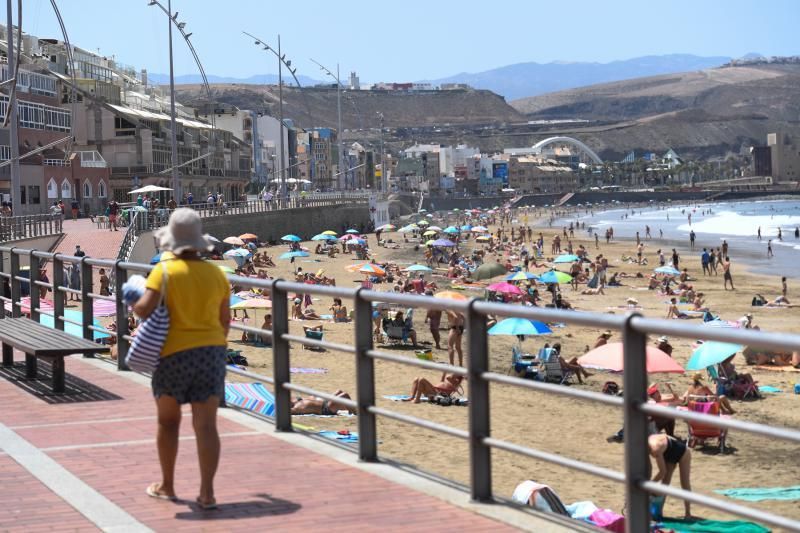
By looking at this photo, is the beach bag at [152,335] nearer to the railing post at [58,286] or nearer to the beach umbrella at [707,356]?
the railing post at [58,286]

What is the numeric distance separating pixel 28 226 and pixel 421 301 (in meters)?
35.2

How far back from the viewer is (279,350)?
301 inches

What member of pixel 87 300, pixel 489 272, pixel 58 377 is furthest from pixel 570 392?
pixel 489 272

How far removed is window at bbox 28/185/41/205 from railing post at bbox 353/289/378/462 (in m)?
55.4

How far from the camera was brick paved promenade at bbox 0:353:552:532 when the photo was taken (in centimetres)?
548

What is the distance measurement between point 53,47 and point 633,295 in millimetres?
53484

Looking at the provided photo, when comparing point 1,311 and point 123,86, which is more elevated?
point 123,86

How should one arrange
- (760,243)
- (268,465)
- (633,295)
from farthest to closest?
1. (760,243)
2. (633,295)
3. (268,465)

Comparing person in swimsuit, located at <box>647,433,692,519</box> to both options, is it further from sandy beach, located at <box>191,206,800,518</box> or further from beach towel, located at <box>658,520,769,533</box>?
sandy beach, located at <box>191,206,800,518</box>

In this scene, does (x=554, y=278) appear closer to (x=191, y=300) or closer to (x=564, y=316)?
(x=191, y=300)

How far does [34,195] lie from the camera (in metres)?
60.4

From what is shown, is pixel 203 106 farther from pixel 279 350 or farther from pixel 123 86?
pixel 279 350

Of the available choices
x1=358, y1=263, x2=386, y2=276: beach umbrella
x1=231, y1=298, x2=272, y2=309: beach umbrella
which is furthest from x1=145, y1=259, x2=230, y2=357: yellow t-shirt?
x1=358, y1=263, x2=386, y2=276: beach umbrella

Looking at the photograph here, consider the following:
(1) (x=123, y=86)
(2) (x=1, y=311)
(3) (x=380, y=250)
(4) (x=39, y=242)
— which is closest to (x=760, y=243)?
(3) (x=380, y=250)
